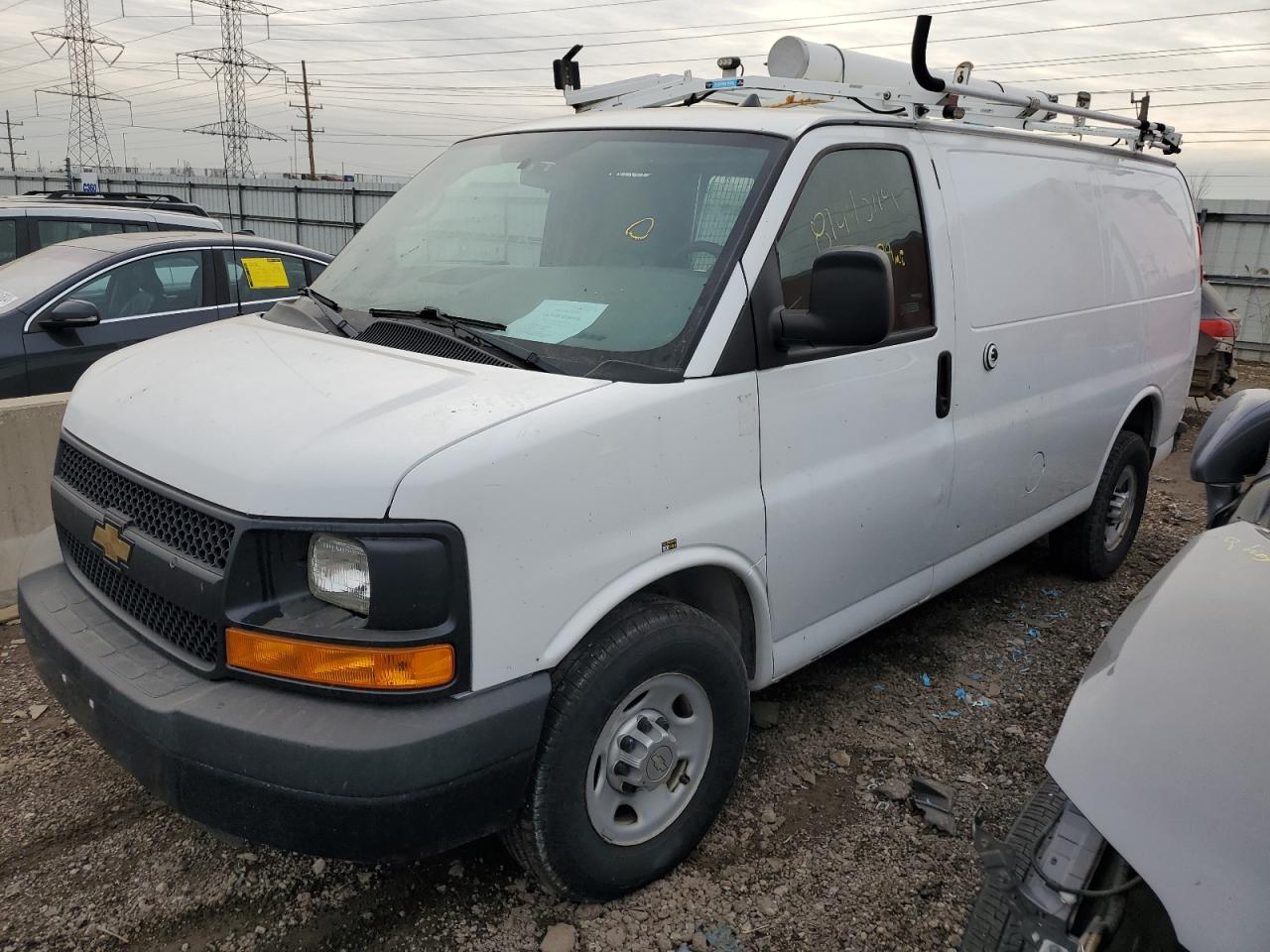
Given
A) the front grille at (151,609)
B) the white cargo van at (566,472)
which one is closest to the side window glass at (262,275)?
the white cargo van at (566,472)

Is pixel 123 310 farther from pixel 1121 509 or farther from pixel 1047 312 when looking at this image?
pixel 1121 509

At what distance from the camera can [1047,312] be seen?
4.14m

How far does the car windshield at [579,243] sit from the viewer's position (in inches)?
108

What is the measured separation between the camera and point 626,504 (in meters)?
2.47

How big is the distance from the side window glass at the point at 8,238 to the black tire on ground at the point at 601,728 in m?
8.18

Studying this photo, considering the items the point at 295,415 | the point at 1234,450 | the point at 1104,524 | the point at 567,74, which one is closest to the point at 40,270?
the point at 567,74

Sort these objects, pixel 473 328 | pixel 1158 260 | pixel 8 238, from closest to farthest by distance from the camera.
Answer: pixel 473 328, pixel 1158 260, pixel 8 238

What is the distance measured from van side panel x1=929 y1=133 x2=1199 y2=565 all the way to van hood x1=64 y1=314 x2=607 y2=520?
→ 193cm

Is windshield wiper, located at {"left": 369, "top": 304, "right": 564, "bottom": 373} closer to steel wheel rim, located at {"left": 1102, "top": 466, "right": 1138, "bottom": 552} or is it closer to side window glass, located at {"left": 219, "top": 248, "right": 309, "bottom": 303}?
steel wheel rim, located at {"left": 1102, "top": 466, "right": 1138, "bottom": 552}

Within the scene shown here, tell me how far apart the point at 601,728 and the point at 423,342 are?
1.20 metres

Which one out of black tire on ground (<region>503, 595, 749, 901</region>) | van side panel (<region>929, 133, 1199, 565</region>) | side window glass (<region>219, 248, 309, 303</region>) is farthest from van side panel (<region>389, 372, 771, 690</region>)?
side window glass (<region>219, 248, 309, 303</region>)

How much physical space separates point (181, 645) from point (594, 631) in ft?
3.31

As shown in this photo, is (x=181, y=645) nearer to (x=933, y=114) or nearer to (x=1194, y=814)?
(x=1194, y=814)

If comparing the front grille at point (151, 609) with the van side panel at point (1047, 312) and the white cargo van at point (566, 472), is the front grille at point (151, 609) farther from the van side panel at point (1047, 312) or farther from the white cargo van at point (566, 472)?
the van side panel at point (1047, 312)
